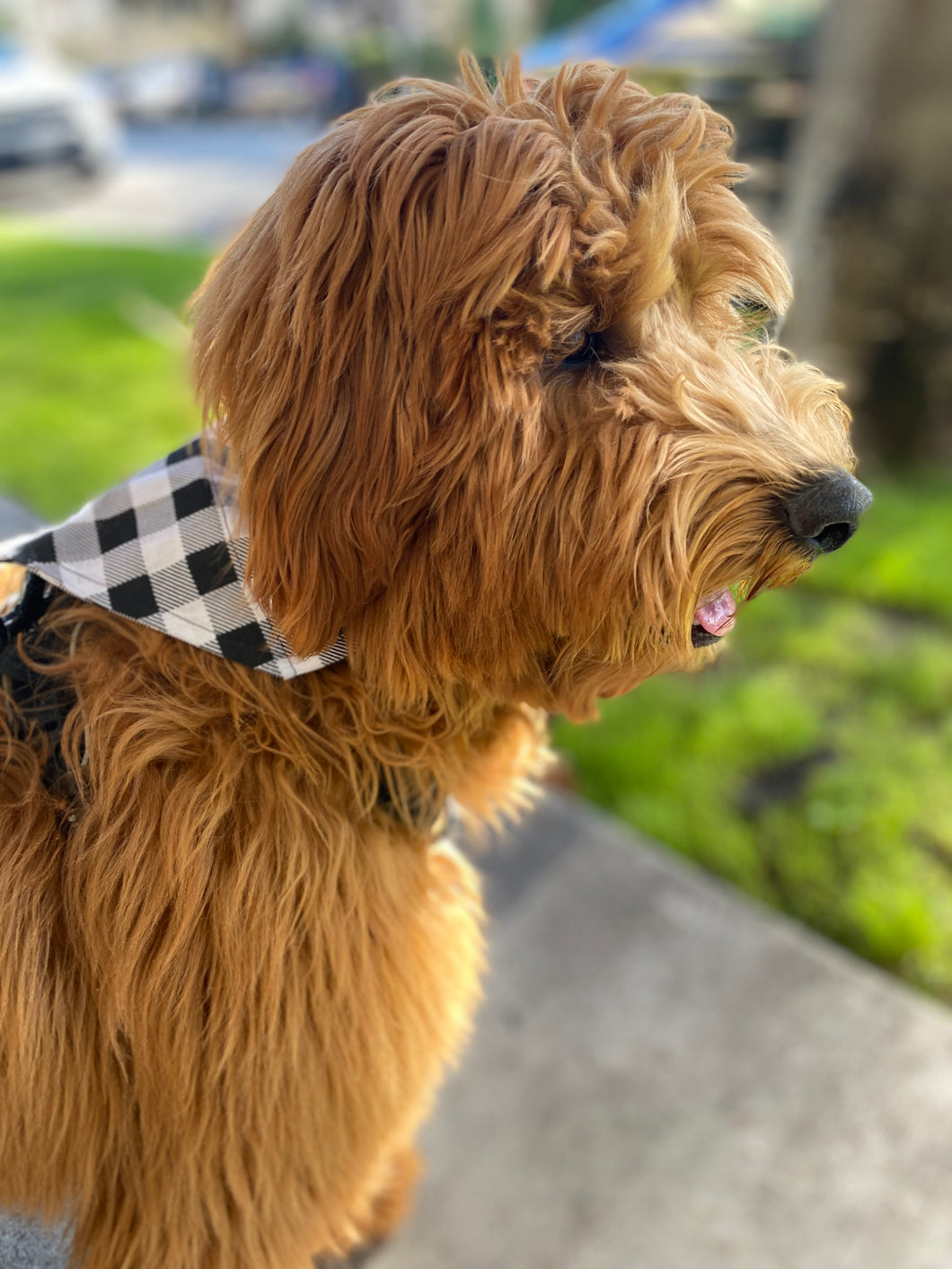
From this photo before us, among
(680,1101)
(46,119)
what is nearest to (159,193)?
(46,119)

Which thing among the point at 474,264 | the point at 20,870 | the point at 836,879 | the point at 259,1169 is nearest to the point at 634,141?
the point at 474,264

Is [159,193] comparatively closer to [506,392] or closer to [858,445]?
[858,445]

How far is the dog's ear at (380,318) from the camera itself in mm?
1089

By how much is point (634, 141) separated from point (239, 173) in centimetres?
1508

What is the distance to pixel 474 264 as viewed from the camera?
108 cm

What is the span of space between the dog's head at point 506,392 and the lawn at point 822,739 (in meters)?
1.72

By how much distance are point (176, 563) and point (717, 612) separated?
761 millimetres

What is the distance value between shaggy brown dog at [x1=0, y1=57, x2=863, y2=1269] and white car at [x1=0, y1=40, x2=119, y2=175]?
13.0 meters

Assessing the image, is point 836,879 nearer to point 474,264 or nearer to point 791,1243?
point 791,1243

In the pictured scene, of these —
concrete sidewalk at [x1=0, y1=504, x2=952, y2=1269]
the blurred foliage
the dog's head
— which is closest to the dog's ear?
the dog's head

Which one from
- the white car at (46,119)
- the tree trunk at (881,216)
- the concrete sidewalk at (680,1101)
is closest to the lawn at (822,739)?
the concrete sidewalk at (680,1101)

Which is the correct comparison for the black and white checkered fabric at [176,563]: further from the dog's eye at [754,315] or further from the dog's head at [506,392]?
the dog's eye at [754,315]

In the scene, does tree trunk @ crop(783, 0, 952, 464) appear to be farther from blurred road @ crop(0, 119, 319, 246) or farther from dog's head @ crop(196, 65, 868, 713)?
blurred road @ crop(0, 119, 319, 246)

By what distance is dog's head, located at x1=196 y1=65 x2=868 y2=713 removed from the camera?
3.61 ft
